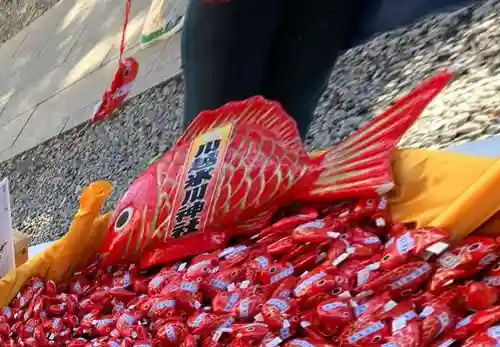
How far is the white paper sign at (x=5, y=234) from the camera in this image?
1403 mm

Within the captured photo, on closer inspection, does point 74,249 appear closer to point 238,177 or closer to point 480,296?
point 238,177

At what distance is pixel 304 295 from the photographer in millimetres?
937

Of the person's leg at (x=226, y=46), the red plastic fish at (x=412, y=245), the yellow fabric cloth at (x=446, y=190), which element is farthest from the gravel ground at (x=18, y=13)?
the red plastic fish at (x=412, y=245)

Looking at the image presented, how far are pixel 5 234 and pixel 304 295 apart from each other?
0.75 m

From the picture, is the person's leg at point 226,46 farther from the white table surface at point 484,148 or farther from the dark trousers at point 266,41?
the white table surface at point 484,148

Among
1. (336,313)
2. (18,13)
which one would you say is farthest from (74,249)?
(18,13)

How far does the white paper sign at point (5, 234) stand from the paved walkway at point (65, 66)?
123 centimetres

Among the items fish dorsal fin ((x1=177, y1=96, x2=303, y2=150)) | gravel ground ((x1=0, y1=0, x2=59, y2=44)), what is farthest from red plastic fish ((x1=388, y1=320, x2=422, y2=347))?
gravel ground ((x1=0, y1=0, x2=59, y2=44))

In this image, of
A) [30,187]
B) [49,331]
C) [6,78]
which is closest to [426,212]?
[49,331]

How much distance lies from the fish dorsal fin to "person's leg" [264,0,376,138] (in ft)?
0.59

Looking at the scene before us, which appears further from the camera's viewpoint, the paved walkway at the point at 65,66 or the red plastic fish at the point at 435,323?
the paved walkway at the point at 65,66

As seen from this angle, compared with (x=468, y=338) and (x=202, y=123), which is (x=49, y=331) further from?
(x=468, y=338)

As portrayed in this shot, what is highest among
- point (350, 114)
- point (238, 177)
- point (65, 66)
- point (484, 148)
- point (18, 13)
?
point (18, 13)

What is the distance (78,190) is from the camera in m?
2.66
